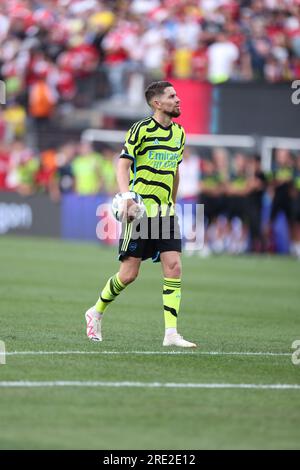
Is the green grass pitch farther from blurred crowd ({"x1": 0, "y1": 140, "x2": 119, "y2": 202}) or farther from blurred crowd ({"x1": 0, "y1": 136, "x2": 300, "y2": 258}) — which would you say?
blurred crowd ({"x1": 0, "y1": 140, "x2": 119, "y2": 202})

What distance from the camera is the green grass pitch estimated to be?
6.46m

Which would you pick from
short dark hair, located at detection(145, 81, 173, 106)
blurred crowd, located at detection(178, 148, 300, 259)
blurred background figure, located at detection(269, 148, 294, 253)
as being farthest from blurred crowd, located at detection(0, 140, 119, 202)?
short dark hair, located at detection(145, 81, 173, 106)

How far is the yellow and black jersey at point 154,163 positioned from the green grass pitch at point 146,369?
1.32 m

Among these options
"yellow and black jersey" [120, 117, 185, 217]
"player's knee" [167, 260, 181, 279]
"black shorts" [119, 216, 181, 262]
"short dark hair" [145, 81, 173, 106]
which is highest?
"short dark hair" [145, 81, 173, 106]

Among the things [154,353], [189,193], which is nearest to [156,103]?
[154,353]

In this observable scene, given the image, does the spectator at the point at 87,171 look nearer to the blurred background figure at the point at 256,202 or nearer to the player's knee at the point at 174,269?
the blurred background figure at the point at 256,202

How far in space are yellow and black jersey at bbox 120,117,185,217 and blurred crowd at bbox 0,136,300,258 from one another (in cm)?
1507

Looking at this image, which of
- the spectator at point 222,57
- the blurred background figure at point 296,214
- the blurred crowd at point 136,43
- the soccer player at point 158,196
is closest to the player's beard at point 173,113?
the soccer player at point 158,196

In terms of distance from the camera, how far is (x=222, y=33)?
92.2 ft

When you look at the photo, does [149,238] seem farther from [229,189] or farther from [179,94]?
[179,94]
